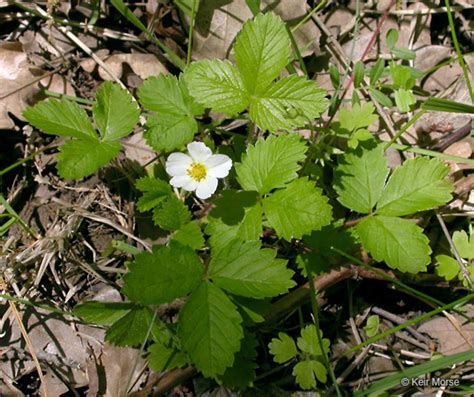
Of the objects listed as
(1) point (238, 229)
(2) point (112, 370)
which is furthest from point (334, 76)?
(2) point (112, 370)

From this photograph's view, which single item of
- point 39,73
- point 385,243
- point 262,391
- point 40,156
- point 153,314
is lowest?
point 262,391

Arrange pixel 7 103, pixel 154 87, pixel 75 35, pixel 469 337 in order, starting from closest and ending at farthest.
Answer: pixel 154 87 < pixel 469 337 < pixel 7 103 < pixel 75 35

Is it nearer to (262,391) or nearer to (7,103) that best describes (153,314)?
(262,391)

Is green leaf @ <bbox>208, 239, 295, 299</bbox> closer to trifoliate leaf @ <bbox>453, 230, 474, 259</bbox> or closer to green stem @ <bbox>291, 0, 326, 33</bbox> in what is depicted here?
trifoliate leaf @ <bbox>453, 230, 474, 259</bbox>

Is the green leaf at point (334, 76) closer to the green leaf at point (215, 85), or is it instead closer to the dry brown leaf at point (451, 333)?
the green leaf at point (215, 85)

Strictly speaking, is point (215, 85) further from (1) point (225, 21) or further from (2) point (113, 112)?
(1) point (225, 21)

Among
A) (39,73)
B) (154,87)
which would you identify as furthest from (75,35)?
(154,87)

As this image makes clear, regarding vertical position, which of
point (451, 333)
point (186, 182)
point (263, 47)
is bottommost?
point (451, 333)
